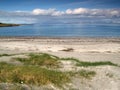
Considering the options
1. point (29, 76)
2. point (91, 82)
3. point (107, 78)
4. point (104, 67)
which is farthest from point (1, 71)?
point (104, 67)

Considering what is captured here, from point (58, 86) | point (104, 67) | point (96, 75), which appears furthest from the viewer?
point (104, 67)

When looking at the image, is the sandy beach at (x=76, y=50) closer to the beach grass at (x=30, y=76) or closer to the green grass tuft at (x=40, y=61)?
the green grass tuft at (x=40, y=61)

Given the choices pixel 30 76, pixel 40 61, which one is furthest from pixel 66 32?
pixel 30 76

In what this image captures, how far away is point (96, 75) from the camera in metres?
16.7

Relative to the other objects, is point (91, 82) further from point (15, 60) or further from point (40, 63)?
point (15, 60)

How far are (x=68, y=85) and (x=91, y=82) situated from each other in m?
1.72

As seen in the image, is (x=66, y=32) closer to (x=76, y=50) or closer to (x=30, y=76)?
(x=76, y=50)

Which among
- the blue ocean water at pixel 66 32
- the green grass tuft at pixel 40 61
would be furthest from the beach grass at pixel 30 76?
the blue ocean water at pixel 66 32

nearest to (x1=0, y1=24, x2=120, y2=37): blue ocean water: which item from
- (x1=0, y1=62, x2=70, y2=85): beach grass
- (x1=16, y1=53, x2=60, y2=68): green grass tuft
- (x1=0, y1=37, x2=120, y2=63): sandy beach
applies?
(x1=0, y1=37, x2=120, y2=63): sandy beach

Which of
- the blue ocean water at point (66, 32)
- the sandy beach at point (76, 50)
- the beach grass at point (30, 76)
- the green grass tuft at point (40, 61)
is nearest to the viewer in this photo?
the beach grass at point (30, 76)

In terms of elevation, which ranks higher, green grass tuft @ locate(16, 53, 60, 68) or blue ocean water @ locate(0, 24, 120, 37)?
green grass tuft @ locate(16, 53, 60, 68)

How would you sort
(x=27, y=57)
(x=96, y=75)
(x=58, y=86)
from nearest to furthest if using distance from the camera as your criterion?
1. (x=58, y=86)
2. (x=96, y=75)
3. (x=27, y=57)

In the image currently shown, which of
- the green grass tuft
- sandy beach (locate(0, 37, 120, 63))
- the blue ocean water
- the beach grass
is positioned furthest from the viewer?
the blue ocean water

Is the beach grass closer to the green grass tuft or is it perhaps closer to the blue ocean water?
the green grass tuft
